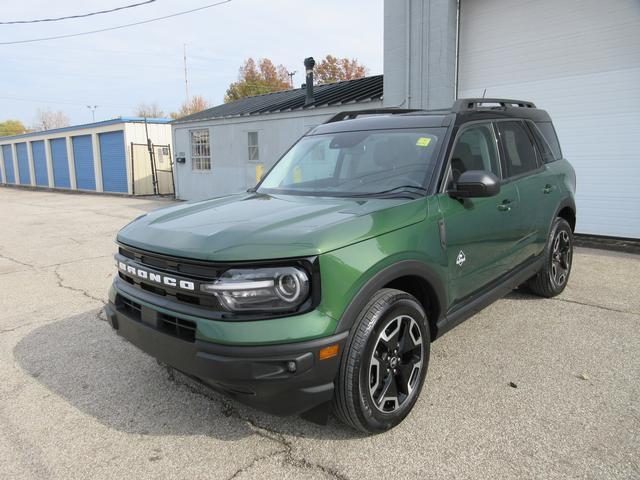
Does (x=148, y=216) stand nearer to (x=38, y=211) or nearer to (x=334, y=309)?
(x=334, y=309)

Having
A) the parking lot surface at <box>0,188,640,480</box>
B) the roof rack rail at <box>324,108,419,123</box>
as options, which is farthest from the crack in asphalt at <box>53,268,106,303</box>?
the roof rack rail at <box>324,108,419,123</box>

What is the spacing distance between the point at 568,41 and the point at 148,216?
8.31m

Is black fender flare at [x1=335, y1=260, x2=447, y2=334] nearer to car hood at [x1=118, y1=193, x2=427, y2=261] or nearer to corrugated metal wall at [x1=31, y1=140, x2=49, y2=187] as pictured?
car hood at [x1=118, y1=193, x2=427, y2=261]

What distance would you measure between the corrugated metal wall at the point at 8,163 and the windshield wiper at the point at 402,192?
41.9m

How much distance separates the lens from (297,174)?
3.94 m

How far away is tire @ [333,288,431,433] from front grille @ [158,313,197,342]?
0.79 m

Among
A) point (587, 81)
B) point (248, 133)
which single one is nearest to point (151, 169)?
point (248, 133)

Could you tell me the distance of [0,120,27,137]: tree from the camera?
78225 mm

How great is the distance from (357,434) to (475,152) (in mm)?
2243

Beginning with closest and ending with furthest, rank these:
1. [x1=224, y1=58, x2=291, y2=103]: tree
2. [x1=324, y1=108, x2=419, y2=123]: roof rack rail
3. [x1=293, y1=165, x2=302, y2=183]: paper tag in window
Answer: [x1=293, y1=165, x2=302, y2=183]: paper tag in window → [x1=324, y1=108, x2=419, y2=123]: roof rack rail → [x1=224, y1=58, x2=291, y2=103]: tree

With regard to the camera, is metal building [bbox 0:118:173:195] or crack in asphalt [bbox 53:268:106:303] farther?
metal building [bbox 0:118:173:195]

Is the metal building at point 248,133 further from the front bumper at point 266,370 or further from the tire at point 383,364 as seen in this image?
the front bumper at point 266,370

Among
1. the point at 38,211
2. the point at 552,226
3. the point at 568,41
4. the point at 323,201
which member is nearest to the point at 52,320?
the point at 323,201

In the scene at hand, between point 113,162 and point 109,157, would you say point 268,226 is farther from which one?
point 109,157
